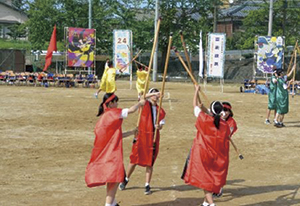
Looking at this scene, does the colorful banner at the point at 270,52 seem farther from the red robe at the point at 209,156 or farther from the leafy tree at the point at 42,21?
the red robe at the point at 209,156

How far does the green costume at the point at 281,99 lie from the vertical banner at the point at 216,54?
44.6ft

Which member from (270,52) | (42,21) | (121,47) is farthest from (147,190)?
(42,21)

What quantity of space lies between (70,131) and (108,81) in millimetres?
4499

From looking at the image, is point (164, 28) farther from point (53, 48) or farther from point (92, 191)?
point (92, 191)

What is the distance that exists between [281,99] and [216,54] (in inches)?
558

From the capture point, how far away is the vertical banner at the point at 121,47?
3064cm

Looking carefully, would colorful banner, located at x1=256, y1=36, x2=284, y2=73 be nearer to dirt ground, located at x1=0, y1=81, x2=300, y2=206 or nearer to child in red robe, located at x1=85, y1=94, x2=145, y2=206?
dirt ground, located at x1=0, y1=81, x2=300, y2=206

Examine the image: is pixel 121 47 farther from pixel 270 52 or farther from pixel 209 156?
pixel 209 156

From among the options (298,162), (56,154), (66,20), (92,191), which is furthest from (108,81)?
(66,20)

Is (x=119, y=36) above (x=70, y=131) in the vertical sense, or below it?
above

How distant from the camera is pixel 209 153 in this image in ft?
21.5

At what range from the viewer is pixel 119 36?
3100cm

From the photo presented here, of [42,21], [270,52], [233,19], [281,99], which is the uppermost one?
[233,19]

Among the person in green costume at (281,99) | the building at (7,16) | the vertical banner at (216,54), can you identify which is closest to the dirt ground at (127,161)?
the person in green costume at (281,99)
